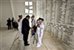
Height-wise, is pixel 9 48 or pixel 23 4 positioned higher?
pixel 23 4

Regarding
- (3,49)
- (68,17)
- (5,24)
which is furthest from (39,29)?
(5,24)

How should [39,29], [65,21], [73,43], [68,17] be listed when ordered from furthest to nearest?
[39,29], [65,21], [68,17], [73,43]

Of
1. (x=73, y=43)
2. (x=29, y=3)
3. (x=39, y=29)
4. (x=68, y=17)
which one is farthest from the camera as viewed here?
(x=29, y=3)

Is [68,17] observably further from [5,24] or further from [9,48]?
[5,24]

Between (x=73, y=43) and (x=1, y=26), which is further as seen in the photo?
(x=1, y=26)

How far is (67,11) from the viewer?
217 inches

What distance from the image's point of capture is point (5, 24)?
14336mm

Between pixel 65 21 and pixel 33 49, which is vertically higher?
pixel 65 21

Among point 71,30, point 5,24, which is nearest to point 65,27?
point 71,30

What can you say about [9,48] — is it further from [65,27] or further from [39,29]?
[65,27]

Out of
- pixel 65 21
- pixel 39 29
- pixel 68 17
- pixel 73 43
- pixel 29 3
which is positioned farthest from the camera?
pixel 29 3

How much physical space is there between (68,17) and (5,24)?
407 inches

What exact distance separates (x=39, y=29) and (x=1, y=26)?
926 centimetres

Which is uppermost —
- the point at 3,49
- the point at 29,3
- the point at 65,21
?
the point at 29,3
